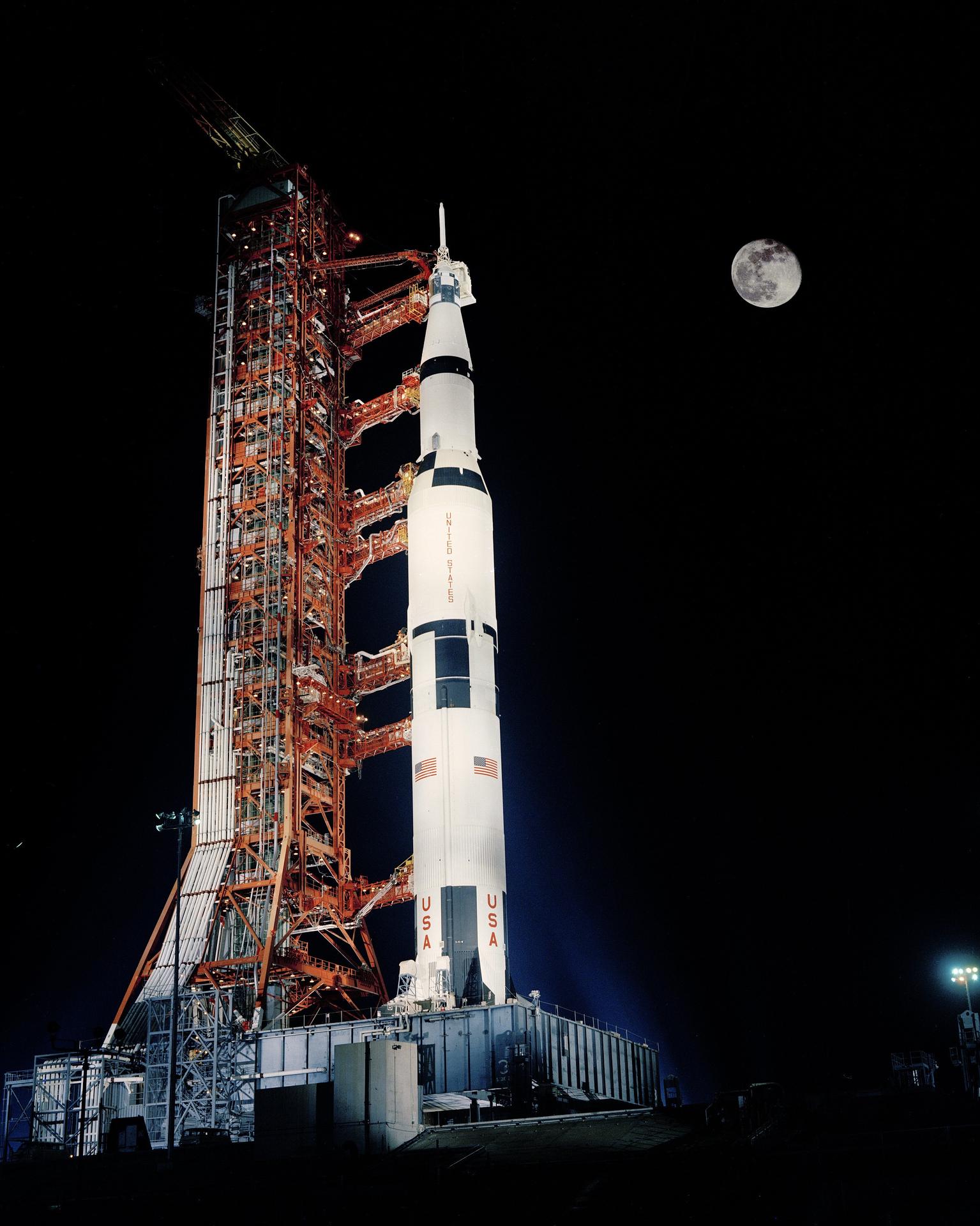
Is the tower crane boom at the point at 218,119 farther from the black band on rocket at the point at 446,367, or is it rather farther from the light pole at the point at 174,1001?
the light pole at the point at 174,1001

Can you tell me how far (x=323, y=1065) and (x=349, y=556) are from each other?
20527 millimetres

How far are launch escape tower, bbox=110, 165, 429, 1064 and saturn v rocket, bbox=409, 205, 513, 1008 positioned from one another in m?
6.40

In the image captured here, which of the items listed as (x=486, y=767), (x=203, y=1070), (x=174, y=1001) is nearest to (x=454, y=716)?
(x=486, y=767)

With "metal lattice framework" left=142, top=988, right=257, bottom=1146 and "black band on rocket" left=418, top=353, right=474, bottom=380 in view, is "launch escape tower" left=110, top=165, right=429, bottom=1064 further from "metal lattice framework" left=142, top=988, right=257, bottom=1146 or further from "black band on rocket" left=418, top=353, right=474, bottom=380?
"black band on rocket" left=418, top=353, right=474, bottom=380

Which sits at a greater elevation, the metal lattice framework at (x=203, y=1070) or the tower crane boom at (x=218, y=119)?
the tower crane boom at (x=218, y=119)

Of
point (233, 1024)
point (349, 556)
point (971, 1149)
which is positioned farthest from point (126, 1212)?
point (349, 556)

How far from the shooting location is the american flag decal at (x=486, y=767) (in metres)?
39.3

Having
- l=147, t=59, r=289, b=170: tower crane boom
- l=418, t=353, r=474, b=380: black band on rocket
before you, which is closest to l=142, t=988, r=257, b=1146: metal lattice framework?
l=418, t=353, r=474, b=380: black band on rocket

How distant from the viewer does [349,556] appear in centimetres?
5297

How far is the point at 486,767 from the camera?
39500 millimetres

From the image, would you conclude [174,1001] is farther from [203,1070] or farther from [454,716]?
[203,1070]

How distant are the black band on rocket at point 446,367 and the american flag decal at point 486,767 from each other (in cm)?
1388

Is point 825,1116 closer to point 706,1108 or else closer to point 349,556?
point 706,1108

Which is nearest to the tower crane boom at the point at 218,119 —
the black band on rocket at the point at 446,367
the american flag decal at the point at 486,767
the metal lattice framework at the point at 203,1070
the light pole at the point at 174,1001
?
the black band on rocket at the point at 446,367
